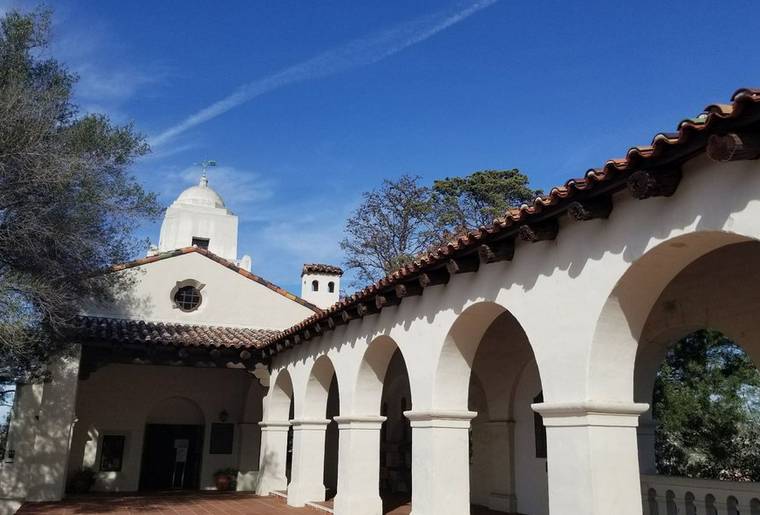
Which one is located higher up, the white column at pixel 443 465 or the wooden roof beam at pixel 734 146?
the wooden roof beam at pixel 734 146

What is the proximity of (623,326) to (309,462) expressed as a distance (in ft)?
31.2

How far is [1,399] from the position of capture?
16.2 meters

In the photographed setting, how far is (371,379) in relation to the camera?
11.3m

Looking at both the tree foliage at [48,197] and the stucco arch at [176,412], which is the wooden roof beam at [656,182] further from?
the stucco arch at [176,412]

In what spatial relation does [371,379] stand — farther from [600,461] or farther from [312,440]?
[600,461]

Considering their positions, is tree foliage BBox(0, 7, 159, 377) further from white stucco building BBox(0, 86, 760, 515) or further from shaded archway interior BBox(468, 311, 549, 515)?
shaded archway interior BBox(468, 311, 549, 515)

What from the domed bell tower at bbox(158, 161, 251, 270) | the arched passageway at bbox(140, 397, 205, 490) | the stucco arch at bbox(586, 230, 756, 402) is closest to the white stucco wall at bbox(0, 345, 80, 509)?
the arched passageway at bbox(140, 397, 205, 490)

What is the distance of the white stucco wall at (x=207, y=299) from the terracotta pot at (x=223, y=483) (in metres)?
4.40

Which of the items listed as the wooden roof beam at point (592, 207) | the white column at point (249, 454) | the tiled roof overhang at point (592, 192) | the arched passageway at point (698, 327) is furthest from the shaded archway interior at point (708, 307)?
the white column at point (249, 454)

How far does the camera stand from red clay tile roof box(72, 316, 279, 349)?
→ 15078 mm

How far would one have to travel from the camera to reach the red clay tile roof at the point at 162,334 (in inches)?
594

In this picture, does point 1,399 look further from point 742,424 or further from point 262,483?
point 742,424

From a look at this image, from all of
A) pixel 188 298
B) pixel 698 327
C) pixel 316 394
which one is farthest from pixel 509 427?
pixel 188 298

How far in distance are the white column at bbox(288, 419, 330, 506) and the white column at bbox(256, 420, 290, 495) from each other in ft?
9.08
